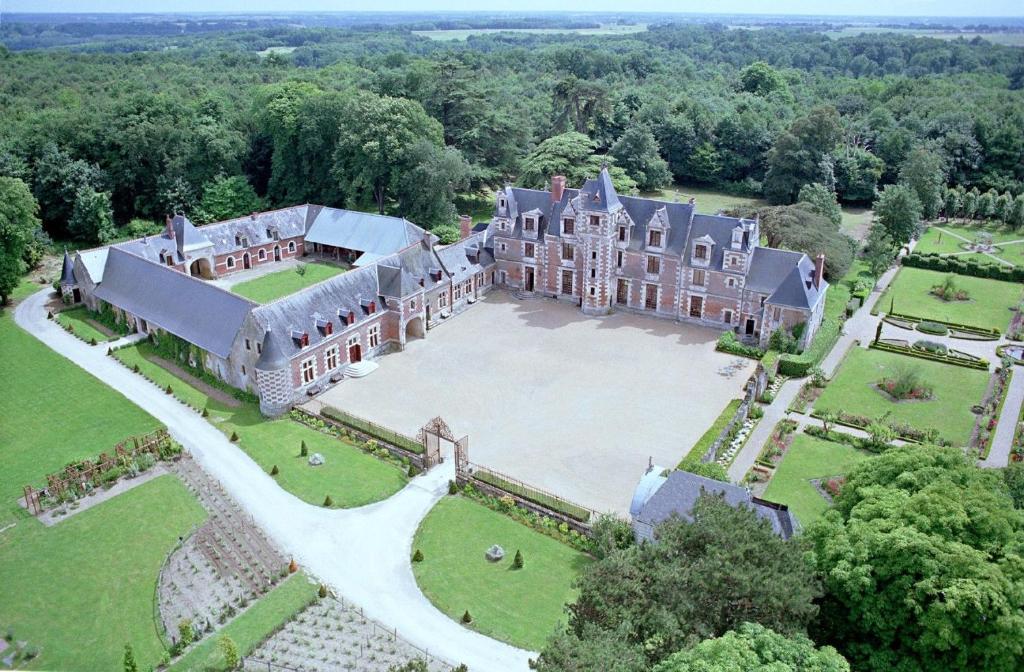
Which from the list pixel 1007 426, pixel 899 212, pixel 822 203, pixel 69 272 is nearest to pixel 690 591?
pixel 1007 426

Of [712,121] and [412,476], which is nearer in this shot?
[412,476]

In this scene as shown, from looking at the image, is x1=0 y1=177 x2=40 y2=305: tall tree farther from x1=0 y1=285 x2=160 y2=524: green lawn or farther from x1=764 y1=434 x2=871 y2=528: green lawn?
x1=764 y1=434 x2=871 y2=528: green lawn

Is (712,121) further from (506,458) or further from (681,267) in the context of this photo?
(506,458)

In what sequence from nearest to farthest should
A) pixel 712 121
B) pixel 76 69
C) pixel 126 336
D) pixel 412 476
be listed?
pixel 412 476 → pixel 126 336 → pixel 712 121 → pixel 76 69

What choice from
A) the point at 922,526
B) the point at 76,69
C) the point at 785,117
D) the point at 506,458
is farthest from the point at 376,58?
the point at 922,526

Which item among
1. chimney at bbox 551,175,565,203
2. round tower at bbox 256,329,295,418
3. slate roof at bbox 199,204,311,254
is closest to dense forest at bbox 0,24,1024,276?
slate roof at bbox 199,204,311,254

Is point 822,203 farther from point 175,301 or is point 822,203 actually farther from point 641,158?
point 175,301

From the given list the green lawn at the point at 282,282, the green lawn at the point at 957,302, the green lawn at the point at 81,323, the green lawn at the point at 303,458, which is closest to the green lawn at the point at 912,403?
the green lawn at the point at 957,302

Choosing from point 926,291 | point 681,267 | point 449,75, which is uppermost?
point 449,75
